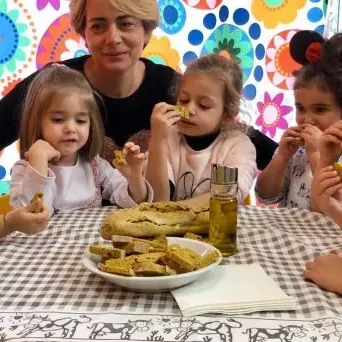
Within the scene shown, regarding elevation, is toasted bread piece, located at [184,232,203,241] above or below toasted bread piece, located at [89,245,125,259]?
below

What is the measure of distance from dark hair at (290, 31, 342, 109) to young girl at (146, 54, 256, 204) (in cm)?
19

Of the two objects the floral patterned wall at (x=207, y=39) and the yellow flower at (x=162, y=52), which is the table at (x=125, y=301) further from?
the yellow flower at (x=162, y=52)

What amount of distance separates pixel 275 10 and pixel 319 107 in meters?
0.90

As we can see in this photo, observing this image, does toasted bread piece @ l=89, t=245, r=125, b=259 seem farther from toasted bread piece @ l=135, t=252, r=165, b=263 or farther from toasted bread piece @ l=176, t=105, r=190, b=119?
toasted bread piece @ l=176, t=105, r=190, b=119

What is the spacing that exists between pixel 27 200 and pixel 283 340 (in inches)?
32.8

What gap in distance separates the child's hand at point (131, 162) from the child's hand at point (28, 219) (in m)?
0.31

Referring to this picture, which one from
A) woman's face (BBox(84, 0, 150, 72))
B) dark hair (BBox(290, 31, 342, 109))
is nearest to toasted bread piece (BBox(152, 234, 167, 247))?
dark hair (BBox(290, 31, 342, 109))

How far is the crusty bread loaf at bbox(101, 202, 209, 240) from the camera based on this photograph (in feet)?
3.53

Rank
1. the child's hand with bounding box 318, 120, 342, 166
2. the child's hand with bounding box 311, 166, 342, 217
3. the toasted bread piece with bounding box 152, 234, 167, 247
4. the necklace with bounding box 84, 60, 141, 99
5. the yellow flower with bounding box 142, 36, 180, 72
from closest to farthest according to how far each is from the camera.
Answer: the toasted bread piece with bounding box 152, 234, 167, 247
the child's hand with bounding box 311, 166, 342, 217
the child's hand with bounding box 318, 120, 342, 166
the necklace with bounding box 84, 60, 141, 99
the yellow flower with bounding box 142, 36, 180, 72

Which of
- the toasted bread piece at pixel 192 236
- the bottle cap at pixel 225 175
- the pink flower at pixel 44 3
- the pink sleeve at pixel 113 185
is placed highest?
the pink flower at pixel 44 3

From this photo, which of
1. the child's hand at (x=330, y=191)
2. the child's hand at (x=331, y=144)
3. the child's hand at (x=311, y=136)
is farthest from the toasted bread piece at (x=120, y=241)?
the child's hand at (x=311, y=136)

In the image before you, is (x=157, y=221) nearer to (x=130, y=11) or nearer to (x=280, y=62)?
(x=130, y=11)

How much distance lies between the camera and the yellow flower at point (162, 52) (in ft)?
7.54

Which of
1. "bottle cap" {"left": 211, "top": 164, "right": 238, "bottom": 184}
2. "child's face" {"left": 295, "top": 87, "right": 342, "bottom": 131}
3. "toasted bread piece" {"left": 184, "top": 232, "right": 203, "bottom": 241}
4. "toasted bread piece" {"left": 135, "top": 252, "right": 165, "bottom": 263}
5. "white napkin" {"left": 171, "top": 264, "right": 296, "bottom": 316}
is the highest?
"child's face" {"left": 295, "top": 87, "right": 342, "bottom": 131}
